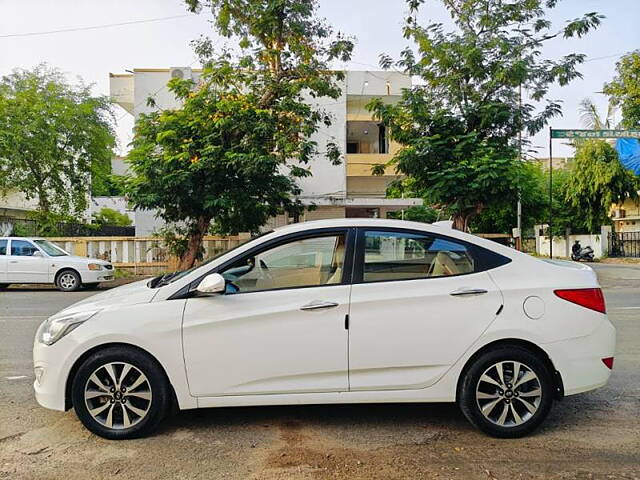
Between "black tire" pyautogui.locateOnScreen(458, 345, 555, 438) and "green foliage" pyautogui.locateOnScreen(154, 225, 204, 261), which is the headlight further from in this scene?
"green foliage" pyautogui.locateOnScreen(154, 225, 204, 261)

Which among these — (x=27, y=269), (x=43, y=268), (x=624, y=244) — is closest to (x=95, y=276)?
(x=43, y=268)

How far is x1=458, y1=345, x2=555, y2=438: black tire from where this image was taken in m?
3.79

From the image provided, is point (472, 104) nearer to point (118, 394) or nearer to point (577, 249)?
point (118, 394)

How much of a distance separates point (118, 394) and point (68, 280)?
463 inches

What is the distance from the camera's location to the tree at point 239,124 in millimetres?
14000

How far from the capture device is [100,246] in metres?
18.5

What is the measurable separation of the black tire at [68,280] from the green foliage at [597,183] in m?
27.7

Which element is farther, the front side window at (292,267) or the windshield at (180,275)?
the windshield at (180,275)

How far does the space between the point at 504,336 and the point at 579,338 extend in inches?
23.5

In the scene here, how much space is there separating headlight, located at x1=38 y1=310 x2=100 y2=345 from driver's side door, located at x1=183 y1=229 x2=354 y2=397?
77 cm

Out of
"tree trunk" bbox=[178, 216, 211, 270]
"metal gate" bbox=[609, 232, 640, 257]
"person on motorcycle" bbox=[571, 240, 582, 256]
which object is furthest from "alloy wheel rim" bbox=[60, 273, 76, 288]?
"metal gate" bbox=[609, 232, 640, 257]

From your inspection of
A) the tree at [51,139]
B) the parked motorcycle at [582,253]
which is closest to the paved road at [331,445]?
the tree at [51,139]

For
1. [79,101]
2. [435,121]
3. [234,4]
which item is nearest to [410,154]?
[435,121]

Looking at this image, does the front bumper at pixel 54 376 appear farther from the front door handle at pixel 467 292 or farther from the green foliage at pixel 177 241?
the green foliage at pixel 177 241
